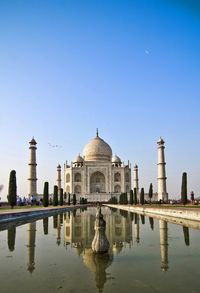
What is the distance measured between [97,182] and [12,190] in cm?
3233

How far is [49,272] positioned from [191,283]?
1892 millimetres

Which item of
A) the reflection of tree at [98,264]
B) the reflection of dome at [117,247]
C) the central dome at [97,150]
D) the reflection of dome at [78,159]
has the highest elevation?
the central dome at [97,150]

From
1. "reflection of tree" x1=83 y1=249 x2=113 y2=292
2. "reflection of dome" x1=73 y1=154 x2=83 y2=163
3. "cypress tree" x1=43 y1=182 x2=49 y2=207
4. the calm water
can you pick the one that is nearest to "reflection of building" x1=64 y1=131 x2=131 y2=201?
"reflection of dome" x1=73 y1=154 x2=83 y2=163

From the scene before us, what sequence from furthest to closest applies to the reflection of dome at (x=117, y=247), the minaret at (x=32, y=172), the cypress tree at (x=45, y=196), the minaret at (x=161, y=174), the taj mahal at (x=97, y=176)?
1. the taj mahal at (x=97, y=176)
2. the minaret at (x=32, y=172)
3. the minaret at (x=161, y=174)
4. the cypress tree at (x=45, y=196)
5. the reflection of dome at (x=117, y=247)

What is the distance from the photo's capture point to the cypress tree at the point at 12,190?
75.3 feet

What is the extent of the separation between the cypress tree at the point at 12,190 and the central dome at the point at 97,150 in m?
32.2

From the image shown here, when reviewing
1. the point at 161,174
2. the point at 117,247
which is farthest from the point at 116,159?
the point at 117,247

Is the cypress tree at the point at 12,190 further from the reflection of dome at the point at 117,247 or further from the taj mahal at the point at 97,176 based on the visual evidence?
the taj mahal at the point at 97,176

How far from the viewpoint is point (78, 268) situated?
4738 millimetres

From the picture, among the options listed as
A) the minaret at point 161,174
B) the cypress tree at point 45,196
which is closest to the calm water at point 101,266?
the cypress tree at point 45,196

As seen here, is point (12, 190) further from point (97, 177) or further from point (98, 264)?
point (97, 177)

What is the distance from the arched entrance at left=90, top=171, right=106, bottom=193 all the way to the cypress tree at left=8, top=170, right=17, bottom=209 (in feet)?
101

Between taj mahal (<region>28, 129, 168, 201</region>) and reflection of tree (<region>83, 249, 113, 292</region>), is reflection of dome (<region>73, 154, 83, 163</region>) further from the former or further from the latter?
reflection of tree (<region>83, 249, 113, 292</region>)

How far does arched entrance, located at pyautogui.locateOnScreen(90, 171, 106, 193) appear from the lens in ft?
178
